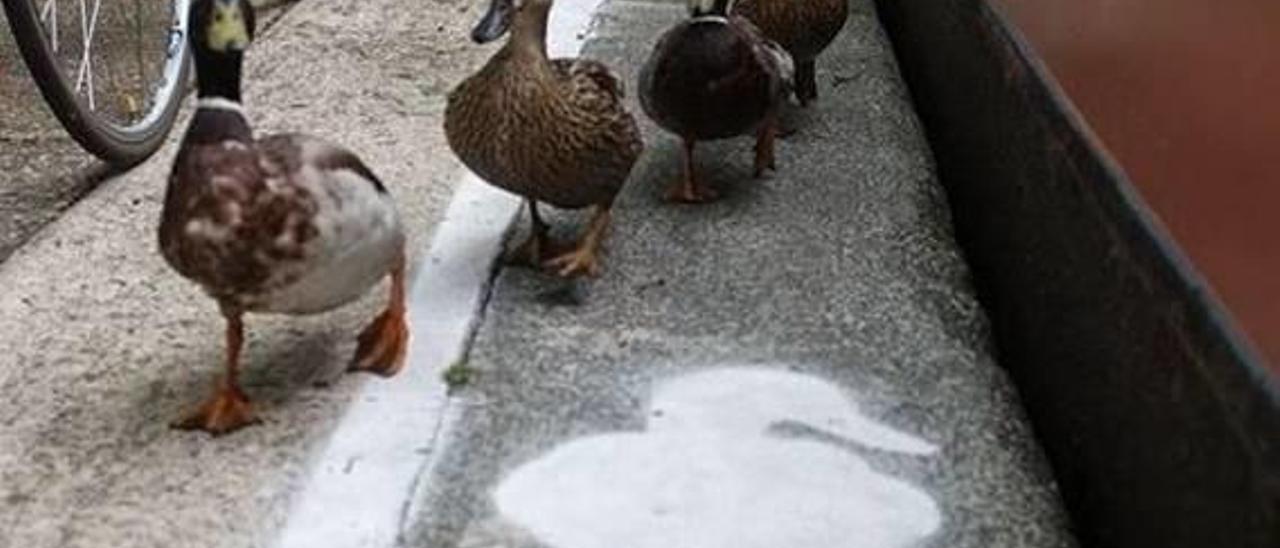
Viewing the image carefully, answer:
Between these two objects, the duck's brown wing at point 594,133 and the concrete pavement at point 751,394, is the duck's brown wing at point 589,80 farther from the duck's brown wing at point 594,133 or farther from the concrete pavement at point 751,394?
the concrete pavement at point 751,394

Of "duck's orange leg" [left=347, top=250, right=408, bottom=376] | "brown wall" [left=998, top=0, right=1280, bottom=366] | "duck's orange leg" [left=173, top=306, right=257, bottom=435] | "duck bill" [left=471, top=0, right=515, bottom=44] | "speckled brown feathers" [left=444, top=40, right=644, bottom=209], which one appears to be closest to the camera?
"brown wall" [left=998, top=0, right=1280, bottom=366]

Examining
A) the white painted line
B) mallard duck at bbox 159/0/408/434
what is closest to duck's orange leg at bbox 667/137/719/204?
the white painted line

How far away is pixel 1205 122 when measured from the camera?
220cm

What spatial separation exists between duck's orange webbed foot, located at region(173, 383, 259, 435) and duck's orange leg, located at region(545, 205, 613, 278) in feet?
2.19

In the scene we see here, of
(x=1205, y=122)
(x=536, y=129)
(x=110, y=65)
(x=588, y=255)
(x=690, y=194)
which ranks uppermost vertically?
(x=1205, y=122)

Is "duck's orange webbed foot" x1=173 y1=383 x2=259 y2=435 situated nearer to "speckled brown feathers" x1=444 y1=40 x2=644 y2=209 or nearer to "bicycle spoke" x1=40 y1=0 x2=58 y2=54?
"speckled brown feathers" x1=444 y1=40 x2=644 y2=209

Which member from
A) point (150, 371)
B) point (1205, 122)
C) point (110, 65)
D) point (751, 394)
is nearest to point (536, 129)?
point (751, 394)

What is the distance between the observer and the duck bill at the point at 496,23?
3039mm

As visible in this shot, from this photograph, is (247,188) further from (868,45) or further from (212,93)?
(868,45)

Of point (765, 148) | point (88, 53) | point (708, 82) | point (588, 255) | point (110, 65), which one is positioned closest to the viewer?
point (588, 255)

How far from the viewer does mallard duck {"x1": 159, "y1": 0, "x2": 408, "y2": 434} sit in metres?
2.34

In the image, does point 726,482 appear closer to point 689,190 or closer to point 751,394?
point 751,394

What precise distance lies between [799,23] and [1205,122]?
1.77m

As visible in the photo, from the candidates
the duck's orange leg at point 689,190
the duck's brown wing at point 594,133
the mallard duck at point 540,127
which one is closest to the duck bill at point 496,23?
the mallard duck at point 540,127
